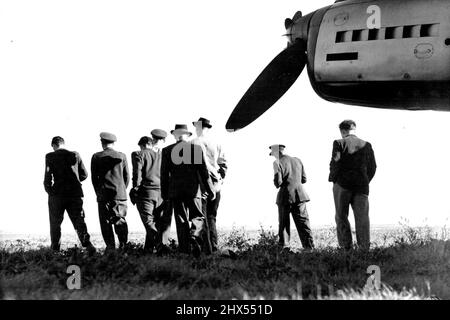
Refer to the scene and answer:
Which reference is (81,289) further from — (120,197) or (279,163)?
(279,163)

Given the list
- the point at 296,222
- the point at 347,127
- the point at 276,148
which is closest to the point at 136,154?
the point at 276,148

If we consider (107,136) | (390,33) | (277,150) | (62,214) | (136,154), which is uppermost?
(390,33)

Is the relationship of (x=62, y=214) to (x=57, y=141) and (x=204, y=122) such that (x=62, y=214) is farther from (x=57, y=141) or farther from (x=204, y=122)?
(x=204, y=122)

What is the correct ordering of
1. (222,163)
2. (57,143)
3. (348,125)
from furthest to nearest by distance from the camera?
(57,143) < (222,163) < (348,125)

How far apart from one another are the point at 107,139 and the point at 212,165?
1898 millimetres

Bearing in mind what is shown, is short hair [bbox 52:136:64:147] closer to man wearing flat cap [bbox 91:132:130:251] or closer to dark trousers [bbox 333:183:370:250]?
man wearing flat cap [bbox 91:132:130:251]

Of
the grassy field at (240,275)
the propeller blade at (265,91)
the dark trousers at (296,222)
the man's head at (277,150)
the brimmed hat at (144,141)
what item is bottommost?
the grassy field at (240,275)

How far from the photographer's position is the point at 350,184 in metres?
8.37

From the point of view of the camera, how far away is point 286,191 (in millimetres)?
9492

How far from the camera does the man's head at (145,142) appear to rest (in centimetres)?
911

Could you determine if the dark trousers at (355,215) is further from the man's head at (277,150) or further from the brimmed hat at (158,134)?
the brimmed hat at (158,134)

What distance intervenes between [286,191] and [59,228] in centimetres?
386

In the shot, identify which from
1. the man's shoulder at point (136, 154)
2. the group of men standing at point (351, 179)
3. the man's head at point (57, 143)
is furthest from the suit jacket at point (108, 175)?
the group of men standing at point (351, 179)

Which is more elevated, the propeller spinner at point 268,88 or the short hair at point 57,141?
the propeller spinner at point 268,88
